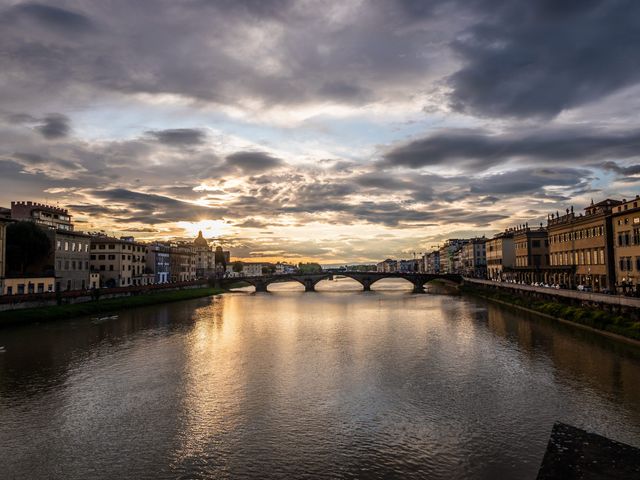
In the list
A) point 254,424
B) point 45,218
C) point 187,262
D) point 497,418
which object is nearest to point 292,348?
point 254,424

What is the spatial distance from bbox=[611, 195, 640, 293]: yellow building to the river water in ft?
54.7

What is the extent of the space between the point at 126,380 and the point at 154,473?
16.4 m

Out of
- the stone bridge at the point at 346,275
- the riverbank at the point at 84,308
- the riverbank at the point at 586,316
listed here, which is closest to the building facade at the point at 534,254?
the riverbank at the point at 586,316

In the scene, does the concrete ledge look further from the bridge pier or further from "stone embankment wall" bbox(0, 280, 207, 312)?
the bridge pier

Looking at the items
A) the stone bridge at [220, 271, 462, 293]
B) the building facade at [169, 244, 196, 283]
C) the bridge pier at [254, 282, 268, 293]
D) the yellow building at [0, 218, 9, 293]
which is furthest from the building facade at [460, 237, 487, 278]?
the yellow building at [0, 218, 9, 293]

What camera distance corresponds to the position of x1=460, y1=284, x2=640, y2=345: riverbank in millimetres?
43906

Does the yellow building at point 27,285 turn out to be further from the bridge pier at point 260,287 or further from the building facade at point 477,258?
the building facade at point 477,258

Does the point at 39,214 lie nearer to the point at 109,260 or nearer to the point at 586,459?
the point at 109,260

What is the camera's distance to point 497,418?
24.5 metres

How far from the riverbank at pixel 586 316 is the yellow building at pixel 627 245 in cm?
927

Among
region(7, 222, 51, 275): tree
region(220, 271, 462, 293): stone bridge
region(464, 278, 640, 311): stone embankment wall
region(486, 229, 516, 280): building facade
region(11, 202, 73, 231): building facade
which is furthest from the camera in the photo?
region(220, 271, 462, 293): stone bridge

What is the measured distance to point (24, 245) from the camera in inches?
2913

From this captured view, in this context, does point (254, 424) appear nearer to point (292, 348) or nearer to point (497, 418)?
point (497, 418)

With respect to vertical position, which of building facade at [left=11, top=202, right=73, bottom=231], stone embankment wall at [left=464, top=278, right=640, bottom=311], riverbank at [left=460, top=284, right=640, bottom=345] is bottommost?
riverbank at [left=460, top=284, right=640, bottom=345]
